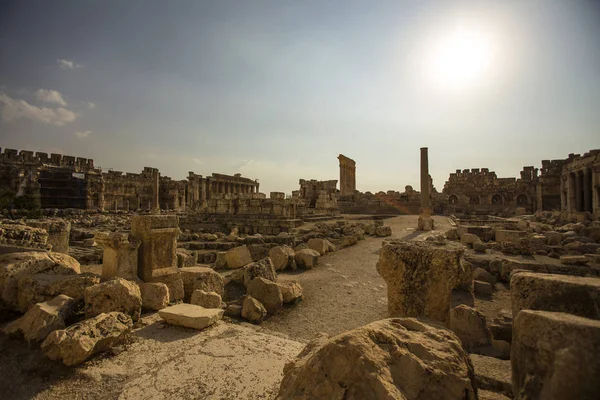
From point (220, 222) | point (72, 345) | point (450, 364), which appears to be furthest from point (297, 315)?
point (220, 222)

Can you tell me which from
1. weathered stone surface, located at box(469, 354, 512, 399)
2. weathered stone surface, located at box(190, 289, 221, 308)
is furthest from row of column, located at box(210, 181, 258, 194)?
weathered stone surface, located at box(469, 354, 512, 399)

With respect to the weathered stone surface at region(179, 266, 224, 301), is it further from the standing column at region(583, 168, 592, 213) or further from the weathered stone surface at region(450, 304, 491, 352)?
the standing column at region(583, 168, 592, 213)

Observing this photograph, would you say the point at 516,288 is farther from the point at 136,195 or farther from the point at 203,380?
the point at 136,195

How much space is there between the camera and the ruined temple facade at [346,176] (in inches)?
1280

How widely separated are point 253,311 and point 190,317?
4.48 feet

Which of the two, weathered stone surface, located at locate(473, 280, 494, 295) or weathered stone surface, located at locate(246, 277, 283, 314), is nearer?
weathered stone surface, located at locate(246, 277, 283, 314)

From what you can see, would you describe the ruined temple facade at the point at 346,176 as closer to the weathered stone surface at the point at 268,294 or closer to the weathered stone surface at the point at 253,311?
the weathered stone surface at the point at 268,294

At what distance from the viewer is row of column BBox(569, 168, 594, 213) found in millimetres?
20766

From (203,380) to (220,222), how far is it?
14.3 m

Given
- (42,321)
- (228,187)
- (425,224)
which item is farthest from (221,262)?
(228,187)

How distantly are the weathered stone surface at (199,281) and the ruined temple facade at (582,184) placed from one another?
77.5 ft

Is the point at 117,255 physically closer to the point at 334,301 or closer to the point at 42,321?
the point at 42,321

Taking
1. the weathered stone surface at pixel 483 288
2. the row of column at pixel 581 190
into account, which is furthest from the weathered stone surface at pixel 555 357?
the row of column at pixel 581 190

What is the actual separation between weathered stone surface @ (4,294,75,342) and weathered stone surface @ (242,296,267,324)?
239 cm
